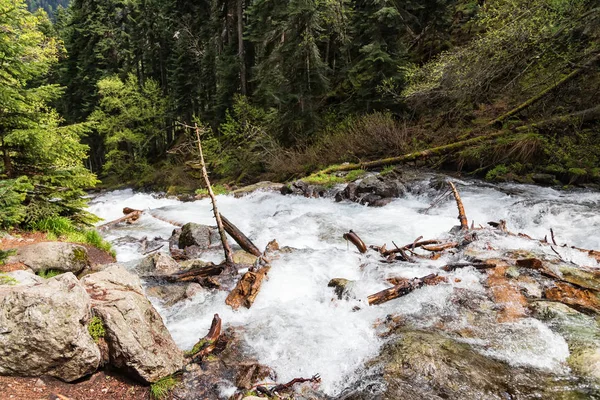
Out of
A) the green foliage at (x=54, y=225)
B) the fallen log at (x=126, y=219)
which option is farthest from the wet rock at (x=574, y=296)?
the fallen log at (x=126, y=219)

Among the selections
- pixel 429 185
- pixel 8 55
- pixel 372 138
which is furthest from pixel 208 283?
pixel 372 138

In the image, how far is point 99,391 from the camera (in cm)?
359

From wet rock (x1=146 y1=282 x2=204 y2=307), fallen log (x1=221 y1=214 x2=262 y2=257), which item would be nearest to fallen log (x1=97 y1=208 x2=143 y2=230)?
fallen log (x1=221 y1=214 x2=262 y2=257)

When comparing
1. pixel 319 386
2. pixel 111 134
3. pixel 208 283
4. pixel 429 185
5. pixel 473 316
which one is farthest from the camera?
pixel 111 134

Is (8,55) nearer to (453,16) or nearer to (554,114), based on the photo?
(554,114)

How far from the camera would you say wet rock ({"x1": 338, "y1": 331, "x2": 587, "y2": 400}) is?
355 cm

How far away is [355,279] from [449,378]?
113 inches

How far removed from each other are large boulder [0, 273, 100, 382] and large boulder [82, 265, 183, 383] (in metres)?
0.23

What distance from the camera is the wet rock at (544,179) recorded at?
11678 millimetres

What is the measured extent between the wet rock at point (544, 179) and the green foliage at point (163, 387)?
40.7ft

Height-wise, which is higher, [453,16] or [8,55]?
[453,16]

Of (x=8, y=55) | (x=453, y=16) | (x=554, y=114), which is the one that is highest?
(x=453, y=16)

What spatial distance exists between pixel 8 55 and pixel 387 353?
866cm

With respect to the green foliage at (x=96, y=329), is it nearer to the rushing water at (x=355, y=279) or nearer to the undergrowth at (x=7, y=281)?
the undergrowth at (x=7, y=281)
